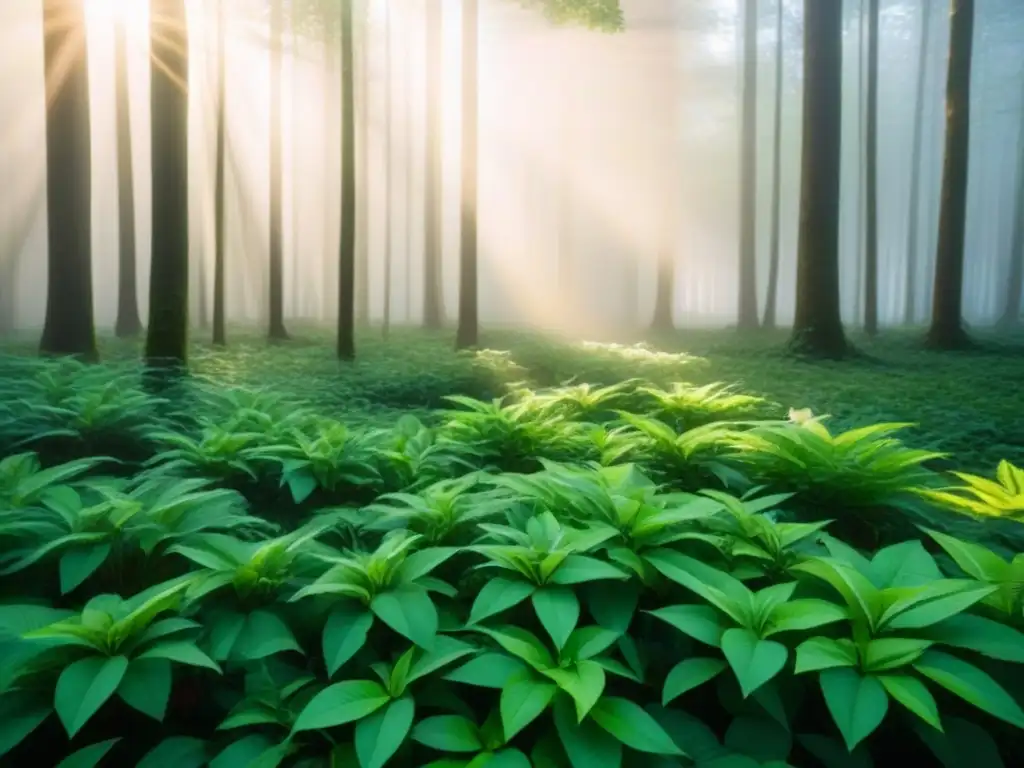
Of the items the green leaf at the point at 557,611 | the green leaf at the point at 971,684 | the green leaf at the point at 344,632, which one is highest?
the green leaf at the point at 557,611

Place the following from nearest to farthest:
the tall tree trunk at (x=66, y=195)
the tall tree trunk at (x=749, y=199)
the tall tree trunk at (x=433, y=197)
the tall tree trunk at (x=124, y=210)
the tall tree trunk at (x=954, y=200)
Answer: the tall tree trunk at (x=66, y=195) < the tall tree trunk at (x=954, y=200) < the tall tree trunk at (x=124, y=210) < the tall tree trunk at (x=433, y=197) < the tall tree trunk at (x=749, y=199)

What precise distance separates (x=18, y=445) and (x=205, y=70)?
1729 cm

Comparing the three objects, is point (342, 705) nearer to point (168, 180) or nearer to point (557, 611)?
point (557, 611)

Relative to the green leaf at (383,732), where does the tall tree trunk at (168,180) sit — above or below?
above

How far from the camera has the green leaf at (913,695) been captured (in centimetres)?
173

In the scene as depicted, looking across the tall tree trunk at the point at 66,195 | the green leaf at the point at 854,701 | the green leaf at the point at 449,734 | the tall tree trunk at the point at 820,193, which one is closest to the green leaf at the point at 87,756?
the green leaf at the point at 449,734

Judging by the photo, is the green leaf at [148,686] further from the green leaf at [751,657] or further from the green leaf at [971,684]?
the green leaf at [971,684]

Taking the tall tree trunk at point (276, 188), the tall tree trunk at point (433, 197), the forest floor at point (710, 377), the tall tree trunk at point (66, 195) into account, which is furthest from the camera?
the tall tree trunk at point (433, 197)

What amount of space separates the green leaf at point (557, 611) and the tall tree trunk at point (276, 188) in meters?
15.9

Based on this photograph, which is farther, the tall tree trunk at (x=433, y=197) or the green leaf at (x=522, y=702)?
the tall tree trunk at (x=433, y=197)

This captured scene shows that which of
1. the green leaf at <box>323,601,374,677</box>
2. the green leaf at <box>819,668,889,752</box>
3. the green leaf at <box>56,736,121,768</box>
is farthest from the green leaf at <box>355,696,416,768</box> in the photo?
the green leaf at <box>819,668,889,752</box>

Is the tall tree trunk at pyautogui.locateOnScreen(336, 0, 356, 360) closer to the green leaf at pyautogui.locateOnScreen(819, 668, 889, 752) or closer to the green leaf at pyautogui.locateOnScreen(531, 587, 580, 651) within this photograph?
the green leaf at pyautogui.locateOnScreen(531, 587, 580, 651)

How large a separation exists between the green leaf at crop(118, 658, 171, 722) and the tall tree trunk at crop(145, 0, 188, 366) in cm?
762

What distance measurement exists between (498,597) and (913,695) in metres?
1.23
